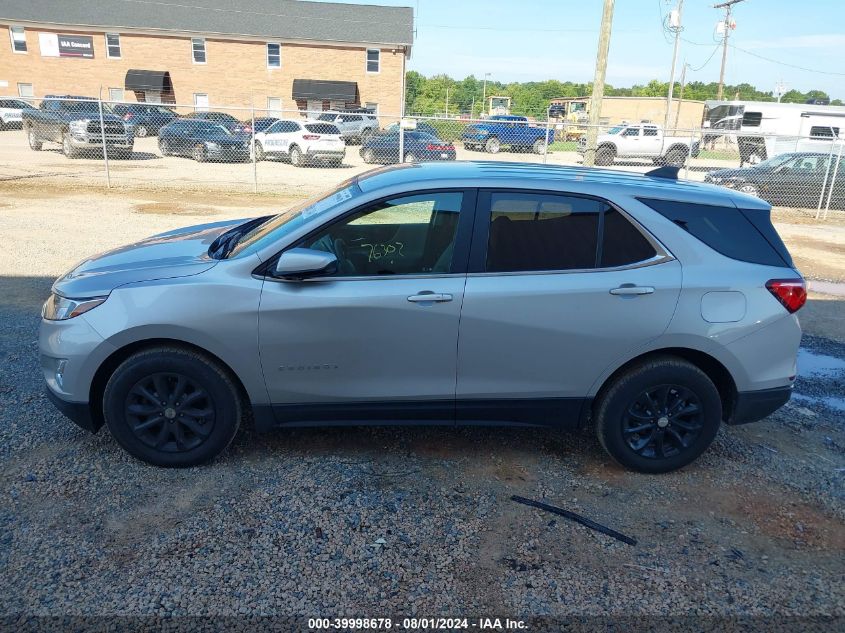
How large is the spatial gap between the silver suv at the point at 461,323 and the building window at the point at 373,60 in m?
40.9

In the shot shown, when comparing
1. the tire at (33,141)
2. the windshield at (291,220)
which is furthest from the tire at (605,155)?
the windshield at (291,220)

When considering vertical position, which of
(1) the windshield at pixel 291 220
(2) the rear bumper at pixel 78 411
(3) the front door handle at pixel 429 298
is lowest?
(2) the rear bumper at pixel 78 411

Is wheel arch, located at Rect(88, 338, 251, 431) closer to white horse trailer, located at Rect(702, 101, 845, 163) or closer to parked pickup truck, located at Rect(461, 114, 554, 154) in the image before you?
white horse trailer, located at Rect(702, 101, 845, 163)

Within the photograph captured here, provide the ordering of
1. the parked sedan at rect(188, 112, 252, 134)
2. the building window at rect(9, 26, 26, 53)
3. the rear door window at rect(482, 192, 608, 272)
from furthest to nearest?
the building window at rect(9, 26, 26, 53) → the parked sedan at rect(188, 112, 252, 134) → the rear door window at rect(482, 192, 608, 272)

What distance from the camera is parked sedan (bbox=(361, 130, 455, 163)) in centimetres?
2088

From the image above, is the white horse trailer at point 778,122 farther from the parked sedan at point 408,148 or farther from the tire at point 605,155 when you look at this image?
the parked sedan at point 408,148

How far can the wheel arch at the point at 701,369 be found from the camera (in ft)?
12.2

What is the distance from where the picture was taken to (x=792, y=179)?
17703 millimetres

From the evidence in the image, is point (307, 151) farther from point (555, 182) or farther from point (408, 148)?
point (555, 182)

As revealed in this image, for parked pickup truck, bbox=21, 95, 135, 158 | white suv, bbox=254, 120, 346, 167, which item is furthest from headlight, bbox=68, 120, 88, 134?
white suv, bbox=254, 120, 346, 167

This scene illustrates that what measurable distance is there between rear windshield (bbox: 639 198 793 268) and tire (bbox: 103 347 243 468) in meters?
2.63

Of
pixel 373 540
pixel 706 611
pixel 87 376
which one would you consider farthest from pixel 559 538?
pixel 87 376

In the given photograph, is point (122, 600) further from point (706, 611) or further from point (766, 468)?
point (766, 468)

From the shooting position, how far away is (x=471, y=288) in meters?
3.56
